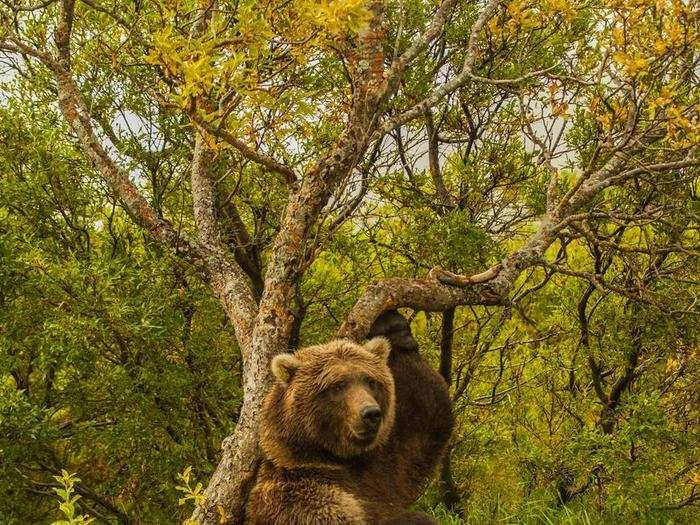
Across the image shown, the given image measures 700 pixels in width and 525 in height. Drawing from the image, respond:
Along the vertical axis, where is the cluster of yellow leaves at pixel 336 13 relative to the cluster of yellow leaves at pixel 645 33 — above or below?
below

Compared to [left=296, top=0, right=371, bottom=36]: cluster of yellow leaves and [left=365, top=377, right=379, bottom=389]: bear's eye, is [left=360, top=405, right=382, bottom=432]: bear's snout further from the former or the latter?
[left=296, top=0, right=371, bottom=36]: cluster of yellow leaves

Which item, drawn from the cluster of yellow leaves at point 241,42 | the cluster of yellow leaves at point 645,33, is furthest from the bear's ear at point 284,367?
the cluster of yellow leaves at point 645,33

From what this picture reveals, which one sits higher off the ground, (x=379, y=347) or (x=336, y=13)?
(x=336, y=13)

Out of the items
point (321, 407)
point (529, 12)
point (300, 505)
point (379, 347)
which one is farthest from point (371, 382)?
point (529, 12)

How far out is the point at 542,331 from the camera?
1085 centimetres

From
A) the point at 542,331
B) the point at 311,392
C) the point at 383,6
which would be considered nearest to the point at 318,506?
the point at 311,392

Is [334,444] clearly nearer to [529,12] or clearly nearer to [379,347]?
[379,347]

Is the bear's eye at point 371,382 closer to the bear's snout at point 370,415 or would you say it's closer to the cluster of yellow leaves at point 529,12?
the bear's snout at point 370,415

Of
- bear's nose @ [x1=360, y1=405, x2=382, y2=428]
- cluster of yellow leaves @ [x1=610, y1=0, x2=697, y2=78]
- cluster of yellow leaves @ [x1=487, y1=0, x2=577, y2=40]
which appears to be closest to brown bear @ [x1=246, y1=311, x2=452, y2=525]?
bear's nose @ [x1=360, y1=405, x2=382, y2=428]

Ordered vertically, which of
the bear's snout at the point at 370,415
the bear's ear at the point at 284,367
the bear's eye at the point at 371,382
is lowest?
the bear's snout at the point at 370,415

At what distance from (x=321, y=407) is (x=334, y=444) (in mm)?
231

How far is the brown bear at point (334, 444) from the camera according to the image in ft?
15.4

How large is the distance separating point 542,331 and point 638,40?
4.75m

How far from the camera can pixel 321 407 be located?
491cm
